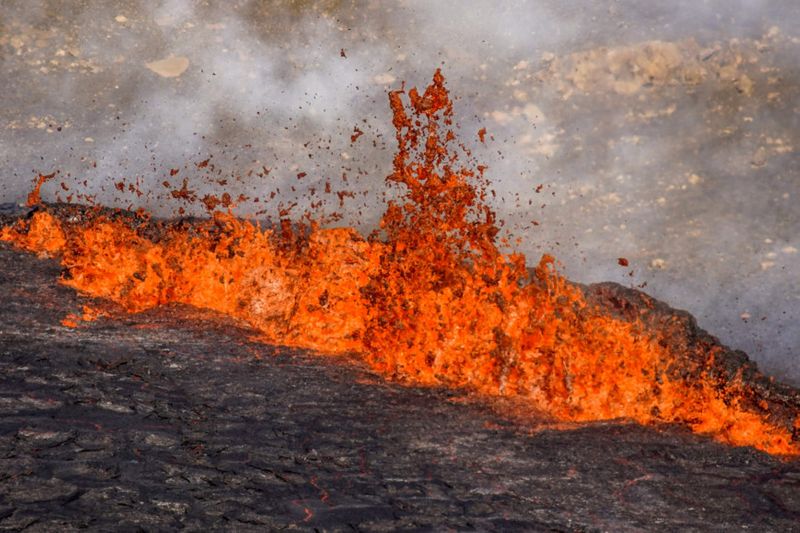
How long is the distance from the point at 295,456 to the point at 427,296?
2.41m

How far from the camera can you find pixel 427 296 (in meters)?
6.20

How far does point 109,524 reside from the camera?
3.21 m

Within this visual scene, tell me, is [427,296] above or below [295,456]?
above

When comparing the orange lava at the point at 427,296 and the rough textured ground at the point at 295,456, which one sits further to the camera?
the orange lava at the point at 427,296

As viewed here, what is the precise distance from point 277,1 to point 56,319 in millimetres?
3952

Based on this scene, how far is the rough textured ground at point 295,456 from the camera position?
3.46m

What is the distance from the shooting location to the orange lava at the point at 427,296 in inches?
214

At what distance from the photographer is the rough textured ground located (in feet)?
11.4

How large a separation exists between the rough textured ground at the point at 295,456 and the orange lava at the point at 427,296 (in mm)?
475

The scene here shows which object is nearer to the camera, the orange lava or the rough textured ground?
the rough textured ground

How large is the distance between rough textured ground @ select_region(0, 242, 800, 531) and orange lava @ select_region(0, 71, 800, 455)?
18.7 inches

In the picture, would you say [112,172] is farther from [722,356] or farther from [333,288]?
[722,356]

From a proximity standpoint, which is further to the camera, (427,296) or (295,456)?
(427,296)

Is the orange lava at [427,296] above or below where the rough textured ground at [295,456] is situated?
above
